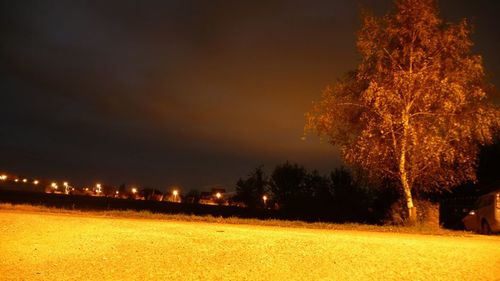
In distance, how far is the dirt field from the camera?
31.3ft

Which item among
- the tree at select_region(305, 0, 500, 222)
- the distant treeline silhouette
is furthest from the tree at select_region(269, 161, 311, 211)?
the tree at select_region(305, 0, 500, 222)

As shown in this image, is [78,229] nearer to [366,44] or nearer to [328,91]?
[328,91]

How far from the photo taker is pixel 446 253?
12555 mm

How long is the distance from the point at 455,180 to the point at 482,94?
4448 mm

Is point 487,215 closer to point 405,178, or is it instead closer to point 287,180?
point 405,178

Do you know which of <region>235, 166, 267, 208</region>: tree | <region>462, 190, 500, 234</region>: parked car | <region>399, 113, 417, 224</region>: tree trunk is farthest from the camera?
<region>235, 166, 267, 208</region>: tree

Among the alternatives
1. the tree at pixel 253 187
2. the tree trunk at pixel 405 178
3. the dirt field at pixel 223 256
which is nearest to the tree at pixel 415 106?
the tree trunk at pixel 405 178

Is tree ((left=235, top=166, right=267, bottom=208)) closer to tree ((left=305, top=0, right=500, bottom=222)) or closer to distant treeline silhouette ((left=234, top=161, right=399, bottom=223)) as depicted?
distant treeline silhouette ((left=234, top=161, right=399, bottom=223))

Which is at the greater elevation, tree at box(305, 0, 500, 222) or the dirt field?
tree at box(305, 0, 500, 222)

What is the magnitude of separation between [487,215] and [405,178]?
4.40 meters

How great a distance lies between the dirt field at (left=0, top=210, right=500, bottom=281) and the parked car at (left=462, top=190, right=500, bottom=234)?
166 inches

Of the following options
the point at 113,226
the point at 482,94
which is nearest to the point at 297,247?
the point at 113,226

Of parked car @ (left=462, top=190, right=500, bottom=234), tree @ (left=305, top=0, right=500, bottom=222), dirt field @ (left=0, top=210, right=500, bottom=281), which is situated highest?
tree @ (left=305, top=0, right=500, bottom=222)

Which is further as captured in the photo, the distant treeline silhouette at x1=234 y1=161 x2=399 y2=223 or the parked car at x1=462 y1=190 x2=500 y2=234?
the distant treeline silhouette at x1=234 y1=161 x2=399 y2=223
